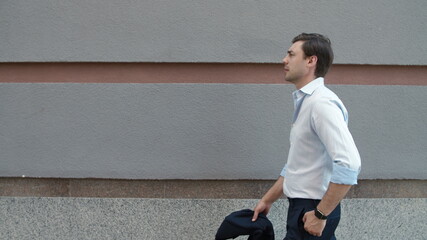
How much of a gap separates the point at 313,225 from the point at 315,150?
0.40 metres

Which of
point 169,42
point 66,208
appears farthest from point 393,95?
point 66,208

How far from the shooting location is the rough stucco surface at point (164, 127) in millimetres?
3344

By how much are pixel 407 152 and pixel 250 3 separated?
6.24ft

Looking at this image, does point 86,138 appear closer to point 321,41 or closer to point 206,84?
point 206,84

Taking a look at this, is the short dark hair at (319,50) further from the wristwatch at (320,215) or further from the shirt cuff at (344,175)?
the wristwatch at (320,215)

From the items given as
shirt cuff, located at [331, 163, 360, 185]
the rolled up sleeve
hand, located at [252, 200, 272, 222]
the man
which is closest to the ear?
the man

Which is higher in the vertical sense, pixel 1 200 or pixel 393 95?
pixel 393 95

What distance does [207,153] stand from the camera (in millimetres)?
3373

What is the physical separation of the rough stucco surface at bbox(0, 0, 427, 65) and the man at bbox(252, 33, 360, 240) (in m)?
1.06

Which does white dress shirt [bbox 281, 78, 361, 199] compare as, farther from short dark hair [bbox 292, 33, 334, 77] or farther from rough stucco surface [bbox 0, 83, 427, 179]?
rough stucco surface [bbox 0, 83, 427, 179]

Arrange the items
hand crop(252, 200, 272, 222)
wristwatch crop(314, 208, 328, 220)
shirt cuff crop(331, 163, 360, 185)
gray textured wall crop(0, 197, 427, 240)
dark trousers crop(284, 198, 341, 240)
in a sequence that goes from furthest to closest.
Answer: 1. gray textured wall crop(0, 197, 427, 240)
2. hand crop(252, 200, 272, 222)
3. dark trousers crop(284, 198, 341, 240)
4. wristwatch crop(314, 208, 328, 220)
5. shirt cuff crop(331, 163, 360, 185)

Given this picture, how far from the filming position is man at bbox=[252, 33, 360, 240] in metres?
1.96

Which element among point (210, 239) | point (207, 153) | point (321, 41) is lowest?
point (210, 239)

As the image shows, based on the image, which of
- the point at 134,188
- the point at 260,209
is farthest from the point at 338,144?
the point at 134,188
